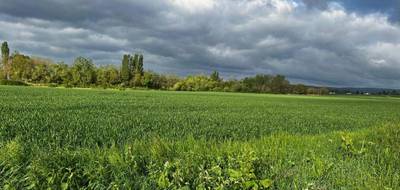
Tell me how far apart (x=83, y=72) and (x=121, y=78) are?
713 inches

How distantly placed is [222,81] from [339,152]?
163367 millimetres

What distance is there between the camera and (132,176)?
22.1 ft

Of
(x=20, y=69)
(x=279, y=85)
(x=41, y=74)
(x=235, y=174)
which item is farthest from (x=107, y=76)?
(x=235, y=174)

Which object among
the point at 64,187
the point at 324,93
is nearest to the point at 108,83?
the point at 324,93

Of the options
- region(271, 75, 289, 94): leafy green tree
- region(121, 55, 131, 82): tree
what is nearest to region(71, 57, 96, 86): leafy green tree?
region(121, 55, 131, 82): tree

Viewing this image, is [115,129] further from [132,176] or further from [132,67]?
[132,67]

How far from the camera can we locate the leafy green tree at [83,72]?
453ft

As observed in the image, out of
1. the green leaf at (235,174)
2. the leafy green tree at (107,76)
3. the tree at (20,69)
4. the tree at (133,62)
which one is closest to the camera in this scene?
the green leaf at (235,174)

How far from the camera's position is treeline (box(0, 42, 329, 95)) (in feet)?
454

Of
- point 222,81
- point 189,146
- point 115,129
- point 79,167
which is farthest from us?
point 222,81

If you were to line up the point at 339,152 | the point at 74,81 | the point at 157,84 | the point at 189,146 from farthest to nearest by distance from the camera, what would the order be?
the point at 157,84 < the point at 74,81 < the point at 339,152 < the point at 189,146

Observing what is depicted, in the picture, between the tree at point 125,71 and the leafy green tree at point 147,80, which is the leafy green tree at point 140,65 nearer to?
the tree at point 125,71

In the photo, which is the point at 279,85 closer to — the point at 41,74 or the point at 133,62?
the point at 133,62

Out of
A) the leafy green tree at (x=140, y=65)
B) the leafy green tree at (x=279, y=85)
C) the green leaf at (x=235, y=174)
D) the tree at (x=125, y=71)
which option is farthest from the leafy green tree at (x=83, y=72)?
the green leaf at (x=235, y=174)
